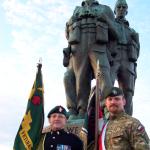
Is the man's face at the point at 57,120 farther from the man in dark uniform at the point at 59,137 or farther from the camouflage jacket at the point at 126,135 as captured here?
the camouflage jacket at the point at 126,135

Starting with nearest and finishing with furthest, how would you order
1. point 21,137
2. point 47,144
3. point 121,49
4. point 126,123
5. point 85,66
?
point 126,123
point 47,144
point 21,137
point 85,66
point 121,49

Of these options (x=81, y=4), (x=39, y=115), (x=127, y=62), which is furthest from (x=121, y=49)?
(x=39, y=115)

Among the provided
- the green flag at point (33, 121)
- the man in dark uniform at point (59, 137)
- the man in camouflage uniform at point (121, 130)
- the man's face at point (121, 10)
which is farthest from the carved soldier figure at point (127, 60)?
the man in camouflage uniform at point (121, 130)

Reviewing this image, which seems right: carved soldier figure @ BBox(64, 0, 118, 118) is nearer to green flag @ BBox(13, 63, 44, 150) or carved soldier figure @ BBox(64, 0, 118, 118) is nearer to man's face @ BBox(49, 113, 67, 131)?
green flag @ BBox(13, 63, 44, 150)

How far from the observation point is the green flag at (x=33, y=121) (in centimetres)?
526

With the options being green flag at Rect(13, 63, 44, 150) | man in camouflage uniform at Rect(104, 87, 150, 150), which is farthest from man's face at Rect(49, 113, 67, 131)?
man in camouflage uniform at Rect(104, 87, 150, 150)

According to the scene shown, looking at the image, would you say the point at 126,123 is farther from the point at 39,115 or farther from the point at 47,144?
the point at 39,115

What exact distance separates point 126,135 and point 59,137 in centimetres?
93

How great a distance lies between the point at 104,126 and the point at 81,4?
5.77 metres

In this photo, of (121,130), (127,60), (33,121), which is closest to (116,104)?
(121,130)

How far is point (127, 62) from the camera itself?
35.2 ft

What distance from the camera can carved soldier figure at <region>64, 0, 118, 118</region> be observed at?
9.20m

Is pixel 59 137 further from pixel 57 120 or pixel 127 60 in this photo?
pixel 127 60

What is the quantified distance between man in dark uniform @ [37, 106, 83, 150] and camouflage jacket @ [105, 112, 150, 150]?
63cm
